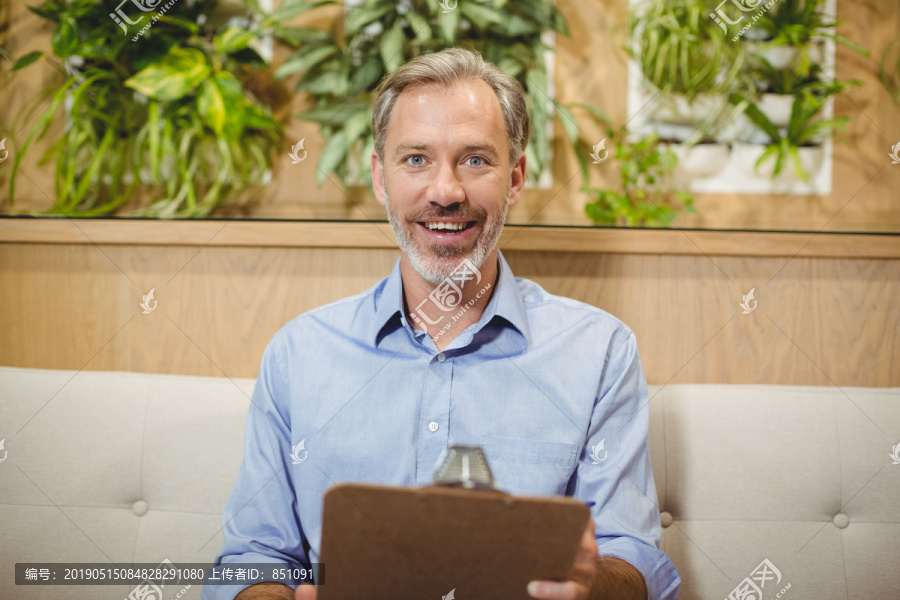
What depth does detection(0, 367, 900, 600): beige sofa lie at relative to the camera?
1.05 meters

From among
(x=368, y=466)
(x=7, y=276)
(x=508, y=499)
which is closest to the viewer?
(x=508, y=499)

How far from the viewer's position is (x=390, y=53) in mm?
1281

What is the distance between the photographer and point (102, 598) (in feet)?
3.41

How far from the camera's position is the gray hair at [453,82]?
3.33 ft

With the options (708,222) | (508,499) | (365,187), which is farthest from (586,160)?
(508,499)

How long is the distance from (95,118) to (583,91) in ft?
3.68

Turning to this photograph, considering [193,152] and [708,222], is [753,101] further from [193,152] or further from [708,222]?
[193,152]

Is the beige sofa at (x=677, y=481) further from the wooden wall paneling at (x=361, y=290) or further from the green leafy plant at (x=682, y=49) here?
the green leafy plant at (x=682, y=49)
